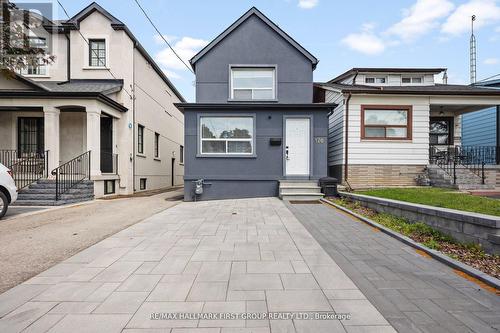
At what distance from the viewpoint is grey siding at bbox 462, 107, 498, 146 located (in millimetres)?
18453

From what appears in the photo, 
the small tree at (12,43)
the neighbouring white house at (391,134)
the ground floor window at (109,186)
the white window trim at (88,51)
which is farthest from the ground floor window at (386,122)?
the white window trim at (88,51)

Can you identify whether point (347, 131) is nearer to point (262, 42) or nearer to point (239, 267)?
point (262, 42)

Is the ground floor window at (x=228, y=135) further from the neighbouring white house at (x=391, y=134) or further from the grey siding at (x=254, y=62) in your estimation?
the neighbouring white house at (x=391, y=134)

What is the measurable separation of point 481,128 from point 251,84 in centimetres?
1789

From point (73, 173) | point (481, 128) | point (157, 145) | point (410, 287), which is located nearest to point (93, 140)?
point (73, 173)

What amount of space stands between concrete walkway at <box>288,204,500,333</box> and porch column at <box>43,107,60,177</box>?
36.8ft

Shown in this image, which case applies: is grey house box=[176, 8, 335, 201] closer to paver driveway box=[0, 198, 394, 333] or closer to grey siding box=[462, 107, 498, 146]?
paver driveway box=[0, 198, 394, 333]

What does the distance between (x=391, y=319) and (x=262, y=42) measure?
12.1m

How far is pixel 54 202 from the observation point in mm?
9555

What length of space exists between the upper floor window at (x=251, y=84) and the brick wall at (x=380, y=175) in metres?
5.01

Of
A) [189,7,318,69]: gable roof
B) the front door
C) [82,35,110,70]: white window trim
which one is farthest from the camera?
[82,35,110,70]: white window trim

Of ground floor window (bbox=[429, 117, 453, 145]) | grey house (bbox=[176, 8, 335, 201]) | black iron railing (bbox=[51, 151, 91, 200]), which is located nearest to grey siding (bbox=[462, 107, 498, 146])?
ground floor window (bbox=[429, 117, 453, 145])

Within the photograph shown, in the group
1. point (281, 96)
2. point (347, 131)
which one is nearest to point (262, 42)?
point (281, 96)

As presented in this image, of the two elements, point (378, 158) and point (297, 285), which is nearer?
point (297, 285)
